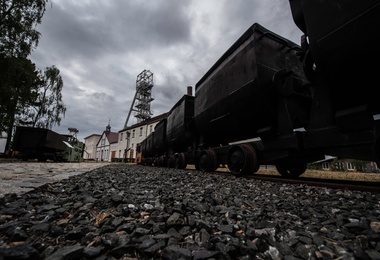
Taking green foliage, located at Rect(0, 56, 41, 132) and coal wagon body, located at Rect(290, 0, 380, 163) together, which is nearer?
coal wagon body, located at Rect(290, 0, 380, 163)

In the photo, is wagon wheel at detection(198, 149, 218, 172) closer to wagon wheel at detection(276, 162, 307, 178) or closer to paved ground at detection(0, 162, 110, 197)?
wagon wheel at detection(276, 162, 307, 178)

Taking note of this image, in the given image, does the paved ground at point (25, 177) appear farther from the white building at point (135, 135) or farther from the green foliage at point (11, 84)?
the white building at point (135, 135)

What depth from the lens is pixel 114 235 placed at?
1037 mm

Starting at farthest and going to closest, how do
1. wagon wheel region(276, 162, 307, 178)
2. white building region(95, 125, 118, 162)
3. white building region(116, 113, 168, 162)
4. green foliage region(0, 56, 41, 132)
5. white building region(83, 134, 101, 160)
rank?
white building region(83, 134, 101, 160) < white building region(95, 125, 118, 162) < white building region(116, 113, 168, 162) < green foliage region(0, 56, 41, 132) < wagon wheel region(276, 162, 307, 178)

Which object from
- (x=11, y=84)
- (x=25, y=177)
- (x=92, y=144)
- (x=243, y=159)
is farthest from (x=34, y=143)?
(x=92, y=144)

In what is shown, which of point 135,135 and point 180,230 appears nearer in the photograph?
point 180,230

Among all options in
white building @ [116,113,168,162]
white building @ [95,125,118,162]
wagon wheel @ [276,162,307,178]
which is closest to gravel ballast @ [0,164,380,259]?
wagon wheel @ [276,162,307,178]

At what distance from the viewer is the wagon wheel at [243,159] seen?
3.93 meters

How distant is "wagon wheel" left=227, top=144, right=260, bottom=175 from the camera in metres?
3.93

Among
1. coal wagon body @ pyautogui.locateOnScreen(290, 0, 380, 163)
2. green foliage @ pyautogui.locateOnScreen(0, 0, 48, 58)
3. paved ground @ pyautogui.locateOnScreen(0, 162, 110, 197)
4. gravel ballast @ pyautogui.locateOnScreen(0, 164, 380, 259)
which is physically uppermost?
green foliage @ pyautogui.locateOnScreen(0, 0, 48, 58)

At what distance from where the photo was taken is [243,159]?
4.13 m

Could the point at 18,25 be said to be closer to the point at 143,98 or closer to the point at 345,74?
the point at 345,74

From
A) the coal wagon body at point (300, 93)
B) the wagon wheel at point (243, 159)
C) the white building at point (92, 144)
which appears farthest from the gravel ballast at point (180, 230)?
the white building at point (92, 144)

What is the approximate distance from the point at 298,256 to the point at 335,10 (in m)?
2.68
